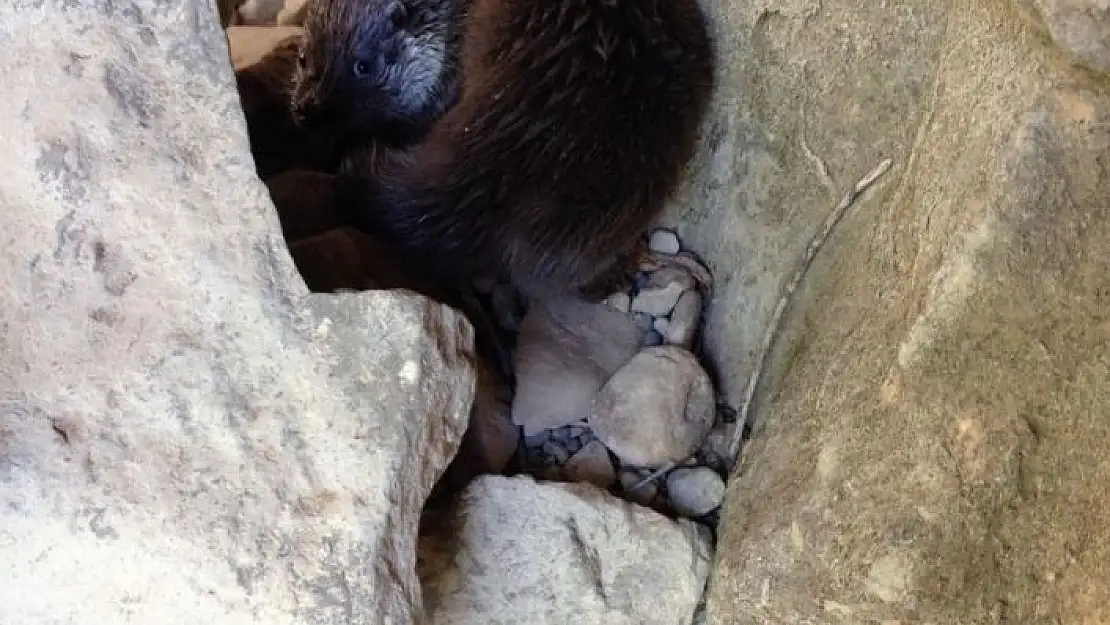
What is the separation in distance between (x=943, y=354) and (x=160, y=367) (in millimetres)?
727

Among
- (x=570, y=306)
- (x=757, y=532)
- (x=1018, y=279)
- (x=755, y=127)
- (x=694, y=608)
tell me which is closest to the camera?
(x=1018, y=279)

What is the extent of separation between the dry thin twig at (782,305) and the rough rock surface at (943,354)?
16 mm

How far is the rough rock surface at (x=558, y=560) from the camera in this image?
1.26 metres

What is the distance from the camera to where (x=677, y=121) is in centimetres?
145

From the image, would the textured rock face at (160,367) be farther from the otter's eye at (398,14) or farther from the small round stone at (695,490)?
the otter's eye at (398,14)

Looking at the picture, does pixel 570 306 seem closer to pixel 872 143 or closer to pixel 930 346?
pixel 872 143

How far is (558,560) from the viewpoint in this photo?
1.29 metres

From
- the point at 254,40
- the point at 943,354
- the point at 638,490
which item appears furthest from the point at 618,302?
→ the point at 254,40

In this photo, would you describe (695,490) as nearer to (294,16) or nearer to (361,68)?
(361,68)

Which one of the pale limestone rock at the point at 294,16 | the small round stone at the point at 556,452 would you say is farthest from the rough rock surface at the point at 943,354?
the pale limestone rock at the point at 294,16

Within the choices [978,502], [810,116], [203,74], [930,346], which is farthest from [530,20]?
[978,502]

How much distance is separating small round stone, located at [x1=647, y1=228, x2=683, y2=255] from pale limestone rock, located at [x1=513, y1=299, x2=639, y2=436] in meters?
0.12

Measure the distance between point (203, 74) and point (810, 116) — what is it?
2.40 ft

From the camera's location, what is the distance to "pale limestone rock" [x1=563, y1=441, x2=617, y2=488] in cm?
149
